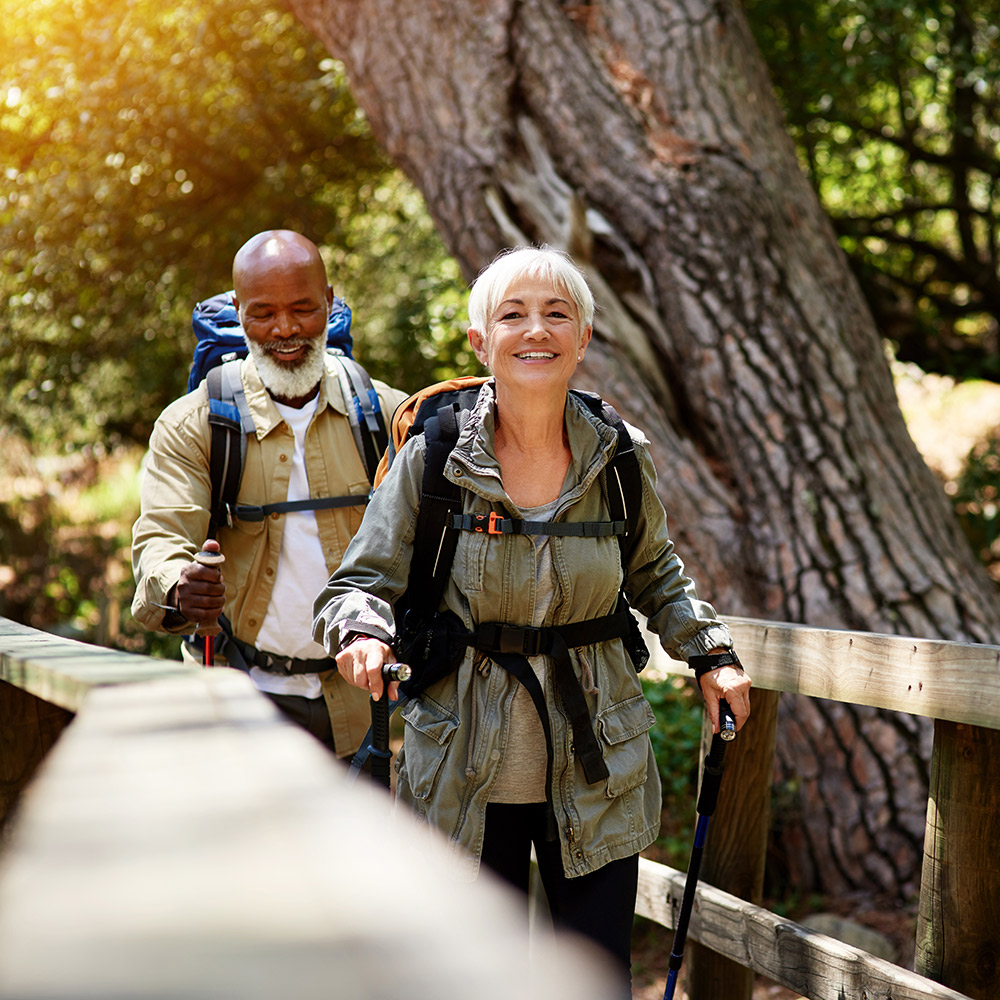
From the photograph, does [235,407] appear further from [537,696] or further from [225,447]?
[537,696]

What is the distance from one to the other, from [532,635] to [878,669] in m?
0.89

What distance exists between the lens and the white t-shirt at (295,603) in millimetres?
3094

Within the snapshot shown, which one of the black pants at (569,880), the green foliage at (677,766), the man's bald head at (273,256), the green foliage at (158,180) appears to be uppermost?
the green foliage at (158,180)

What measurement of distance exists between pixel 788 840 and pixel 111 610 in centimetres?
646

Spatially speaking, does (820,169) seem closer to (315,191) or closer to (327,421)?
(315,191)

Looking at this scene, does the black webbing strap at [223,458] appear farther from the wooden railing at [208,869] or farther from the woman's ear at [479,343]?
the wooden railing at [208,869]

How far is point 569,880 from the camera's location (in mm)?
2344

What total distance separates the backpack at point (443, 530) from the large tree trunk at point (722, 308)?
2.36 m

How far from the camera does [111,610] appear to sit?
367 inches

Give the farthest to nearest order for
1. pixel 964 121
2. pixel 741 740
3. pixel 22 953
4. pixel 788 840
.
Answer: pixel 964 121 → pixel 788 840 → pixel 741 740 → pixel 22 953

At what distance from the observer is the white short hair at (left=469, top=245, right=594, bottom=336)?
7.86 feet

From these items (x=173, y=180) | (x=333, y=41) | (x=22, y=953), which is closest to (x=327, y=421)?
(x=22, y=953)

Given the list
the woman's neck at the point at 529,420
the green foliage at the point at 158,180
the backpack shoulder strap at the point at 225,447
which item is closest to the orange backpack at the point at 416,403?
the woman's neck at the point at 529,420

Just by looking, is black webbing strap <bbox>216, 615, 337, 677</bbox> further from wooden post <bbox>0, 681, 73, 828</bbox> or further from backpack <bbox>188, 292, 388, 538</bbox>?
wooden post <bbox>0, 681, 73, 828</bbox>
